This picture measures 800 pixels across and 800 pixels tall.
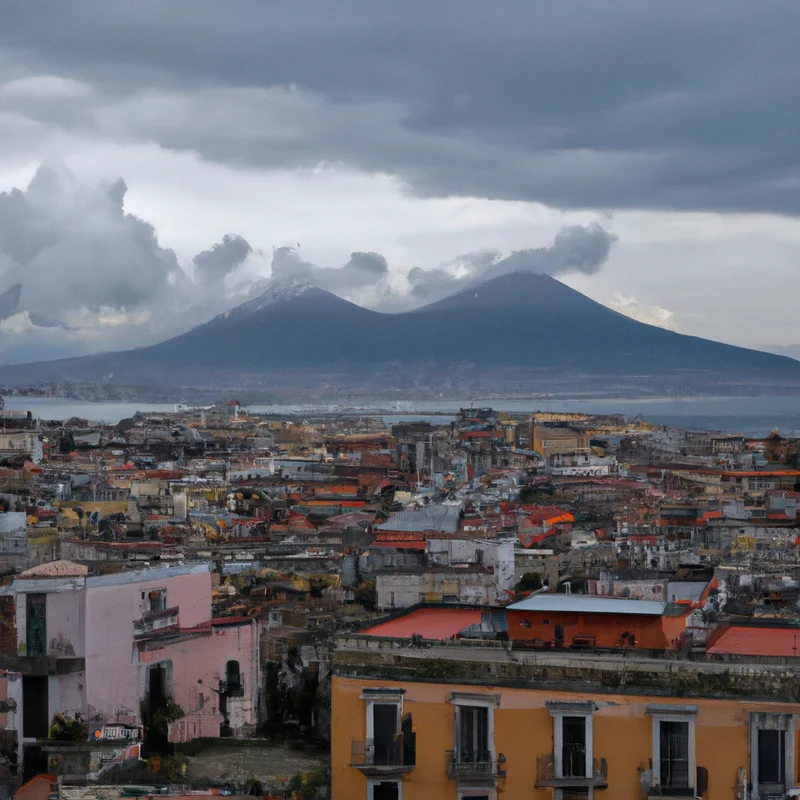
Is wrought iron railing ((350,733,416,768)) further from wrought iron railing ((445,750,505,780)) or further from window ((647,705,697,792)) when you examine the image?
window ((647,705,697,792))

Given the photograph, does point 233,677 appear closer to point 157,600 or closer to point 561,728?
point 157,600

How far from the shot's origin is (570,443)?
7706 cm

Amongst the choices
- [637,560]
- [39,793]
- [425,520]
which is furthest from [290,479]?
[39,793]

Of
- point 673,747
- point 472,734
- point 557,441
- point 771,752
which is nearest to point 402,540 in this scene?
point 472,734

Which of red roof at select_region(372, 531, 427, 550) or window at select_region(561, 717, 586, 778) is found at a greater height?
window at select_region(561, 717, 586, 778)

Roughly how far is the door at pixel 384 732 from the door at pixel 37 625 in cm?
445

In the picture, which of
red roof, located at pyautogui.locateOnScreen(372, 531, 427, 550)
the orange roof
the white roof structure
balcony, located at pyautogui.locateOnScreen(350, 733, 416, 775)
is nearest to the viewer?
balcony, located at pyautogui.locateOnScreen(350, 733, 416, 775)

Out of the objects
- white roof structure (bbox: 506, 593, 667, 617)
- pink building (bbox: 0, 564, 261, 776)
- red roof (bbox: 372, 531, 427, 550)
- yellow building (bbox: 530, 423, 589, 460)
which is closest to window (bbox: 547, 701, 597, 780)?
white roof structure (bbox: 506, 593, 667, 617)

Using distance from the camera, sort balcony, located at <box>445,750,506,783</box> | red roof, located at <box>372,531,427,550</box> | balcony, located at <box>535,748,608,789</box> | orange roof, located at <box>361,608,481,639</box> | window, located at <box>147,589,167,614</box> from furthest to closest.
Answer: red roof, located at <box>372,531,427,550</box>
window, located at <box>147,589,167,614</box>
orange roof, located at <box>361,608,481,639</box>
balcony, located at <box>445,750,506,783</box>
balcony, located at <box>535,748,608,789</box>

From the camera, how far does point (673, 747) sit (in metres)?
8.26

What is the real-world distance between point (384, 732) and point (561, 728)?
38.6 inches

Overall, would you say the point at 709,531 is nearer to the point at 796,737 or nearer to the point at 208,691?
the point at 208,691

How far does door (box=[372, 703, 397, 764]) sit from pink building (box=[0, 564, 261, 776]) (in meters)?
3.38

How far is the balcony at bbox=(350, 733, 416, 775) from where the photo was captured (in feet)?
27.9
